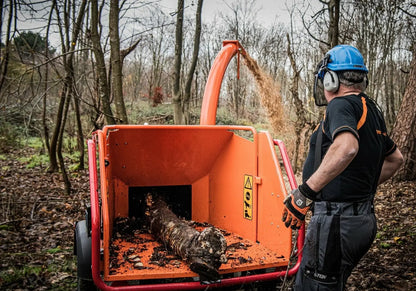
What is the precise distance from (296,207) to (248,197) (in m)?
1.38

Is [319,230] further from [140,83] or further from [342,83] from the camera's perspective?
[140,83]

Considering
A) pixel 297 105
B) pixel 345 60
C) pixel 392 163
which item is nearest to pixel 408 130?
pixel 297 105

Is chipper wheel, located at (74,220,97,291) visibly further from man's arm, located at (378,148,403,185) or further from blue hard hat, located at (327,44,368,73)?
man's arm, located at (378,148,403,185)

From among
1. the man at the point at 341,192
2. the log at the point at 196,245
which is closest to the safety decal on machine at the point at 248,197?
the log at the point at 196,245

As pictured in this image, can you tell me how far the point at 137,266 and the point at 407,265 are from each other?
10.6 feet

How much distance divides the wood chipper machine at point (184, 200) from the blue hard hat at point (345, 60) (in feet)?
3.43

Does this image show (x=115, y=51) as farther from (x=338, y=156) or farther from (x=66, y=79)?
(x=338, y=156)

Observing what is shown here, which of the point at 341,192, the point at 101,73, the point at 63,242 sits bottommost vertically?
the point at 63,242

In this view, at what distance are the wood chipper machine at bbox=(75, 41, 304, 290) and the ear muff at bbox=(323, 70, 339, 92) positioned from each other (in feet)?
3.06

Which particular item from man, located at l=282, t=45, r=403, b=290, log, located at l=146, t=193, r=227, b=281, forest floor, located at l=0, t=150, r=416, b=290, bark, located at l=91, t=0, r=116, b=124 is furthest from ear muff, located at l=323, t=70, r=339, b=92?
bark, located at l=91, t=0, r=116, b=124

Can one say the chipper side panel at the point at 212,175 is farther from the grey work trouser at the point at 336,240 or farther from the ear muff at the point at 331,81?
the ear muff at the point at 331,81

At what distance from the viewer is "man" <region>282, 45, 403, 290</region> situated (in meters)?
2.28

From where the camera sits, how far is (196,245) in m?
2.92

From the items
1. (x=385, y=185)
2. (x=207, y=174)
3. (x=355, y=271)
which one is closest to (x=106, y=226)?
(x=207, y=174)
